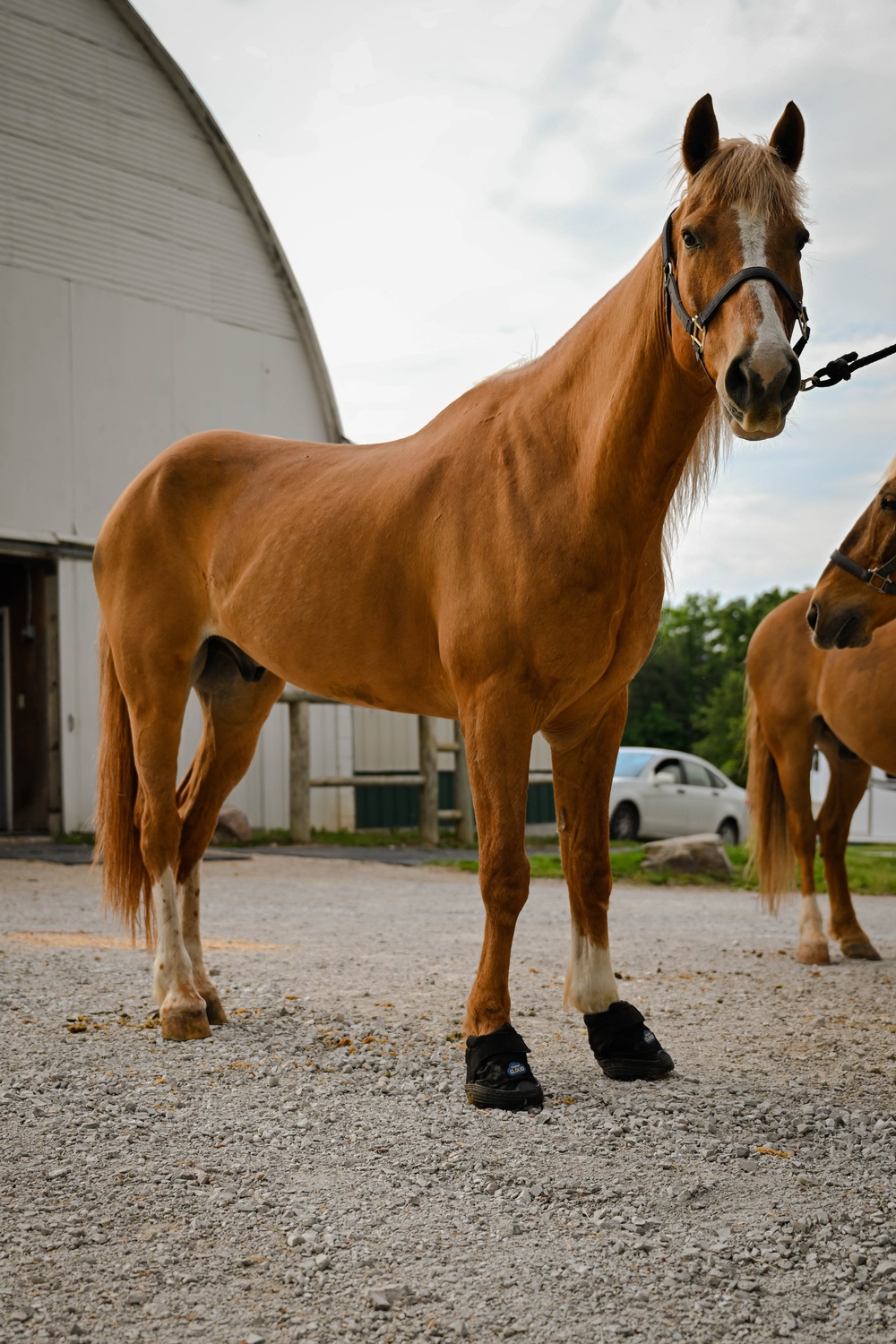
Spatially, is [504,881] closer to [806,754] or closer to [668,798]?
[806,754]

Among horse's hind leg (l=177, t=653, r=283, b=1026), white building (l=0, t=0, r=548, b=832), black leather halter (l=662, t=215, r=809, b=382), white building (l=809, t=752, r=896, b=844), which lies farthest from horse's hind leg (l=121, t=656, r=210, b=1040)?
white building (l=809, t=752, r=896, b=844)

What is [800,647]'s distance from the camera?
5.99 metres

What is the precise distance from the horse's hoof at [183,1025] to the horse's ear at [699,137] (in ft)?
9.71

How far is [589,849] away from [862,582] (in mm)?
1622

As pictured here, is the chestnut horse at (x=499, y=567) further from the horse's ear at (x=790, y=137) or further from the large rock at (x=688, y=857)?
the large rock at (x=688, y=857)

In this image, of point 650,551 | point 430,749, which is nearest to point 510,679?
point 650,551

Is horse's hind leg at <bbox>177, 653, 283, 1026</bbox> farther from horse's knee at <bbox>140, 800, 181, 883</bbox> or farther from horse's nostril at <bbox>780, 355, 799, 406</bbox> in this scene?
horse's nostril at <bbox>780, 355, 799, 406</bbox>

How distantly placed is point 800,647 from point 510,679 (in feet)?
11.1

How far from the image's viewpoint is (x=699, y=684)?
2352 inches

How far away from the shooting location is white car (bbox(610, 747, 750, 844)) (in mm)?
16609

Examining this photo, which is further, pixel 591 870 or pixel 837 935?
pixel 837 935

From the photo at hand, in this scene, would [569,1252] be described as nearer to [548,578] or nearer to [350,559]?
[548,578]

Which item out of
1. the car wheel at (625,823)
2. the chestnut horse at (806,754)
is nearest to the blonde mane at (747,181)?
the chestnut horse at (806,754)

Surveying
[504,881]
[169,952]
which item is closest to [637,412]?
[504,881]
